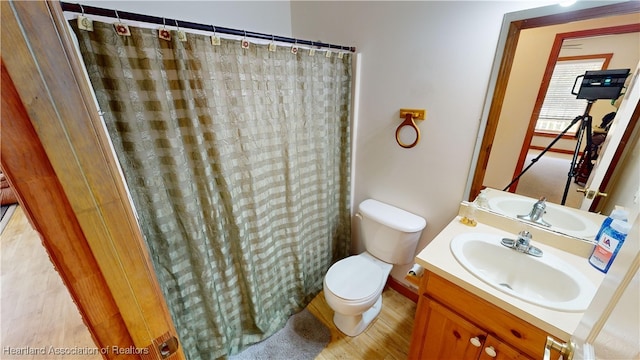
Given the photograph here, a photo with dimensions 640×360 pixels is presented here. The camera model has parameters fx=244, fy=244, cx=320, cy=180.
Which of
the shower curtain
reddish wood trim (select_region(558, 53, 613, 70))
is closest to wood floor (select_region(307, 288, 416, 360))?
the shower curtain

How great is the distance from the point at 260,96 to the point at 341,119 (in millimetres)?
662

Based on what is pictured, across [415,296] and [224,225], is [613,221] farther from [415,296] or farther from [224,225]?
[224,225]

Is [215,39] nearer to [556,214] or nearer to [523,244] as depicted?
[523,244]

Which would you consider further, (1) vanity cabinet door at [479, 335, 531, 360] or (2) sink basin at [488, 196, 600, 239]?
(2) sink basin at [488, 196, 600, 239]

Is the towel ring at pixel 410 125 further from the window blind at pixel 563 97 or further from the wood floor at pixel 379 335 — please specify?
the wood floor at pixel 379 335

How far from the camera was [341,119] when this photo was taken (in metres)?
1.75

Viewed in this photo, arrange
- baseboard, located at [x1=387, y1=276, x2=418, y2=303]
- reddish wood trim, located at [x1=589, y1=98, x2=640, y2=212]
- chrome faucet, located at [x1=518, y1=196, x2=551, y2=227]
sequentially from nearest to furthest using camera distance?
reddish wood trim, located at [x1=589, y1=98, x2=640, y2=212] → chrome faucet, located at [x1=518, y1=196, x2=551, y2=227] → baseboard, located at [x1=387, y1=276, x2=418, y2=303]

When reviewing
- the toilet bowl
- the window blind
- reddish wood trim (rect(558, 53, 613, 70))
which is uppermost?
reddish wood trim (rect(558, 53, 613, 70))

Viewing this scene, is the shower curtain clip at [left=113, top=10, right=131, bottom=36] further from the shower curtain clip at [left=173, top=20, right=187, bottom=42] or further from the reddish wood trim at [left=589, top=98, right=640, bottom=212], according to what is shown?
the reddish wood trim at [left=589, top=98, right=640, bottom=212]

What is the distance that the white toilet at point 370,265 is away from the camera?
1.48m

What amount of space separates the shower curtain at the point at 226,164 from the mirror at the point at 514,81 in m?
0.83

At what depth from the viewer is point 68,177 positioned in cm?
38

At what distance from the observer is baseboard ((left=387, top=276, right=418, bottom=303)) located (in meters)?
1.88

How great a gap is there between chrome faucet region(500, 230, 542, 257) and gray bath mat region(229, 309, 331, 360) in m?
1.22
